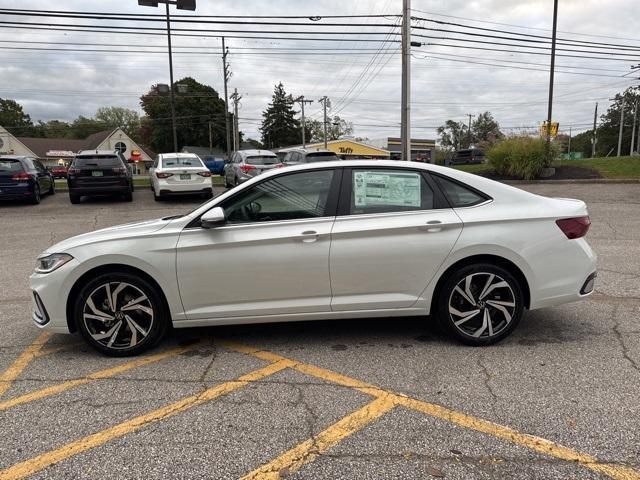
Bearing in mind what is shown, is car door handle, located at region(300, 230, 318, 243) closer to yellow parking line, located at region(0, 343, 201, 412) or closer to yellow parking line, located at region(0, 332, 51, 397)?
yellow parking line, located at region(0, 343, 201, 412)

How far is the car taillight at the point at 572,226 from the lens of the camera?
4.09 meters

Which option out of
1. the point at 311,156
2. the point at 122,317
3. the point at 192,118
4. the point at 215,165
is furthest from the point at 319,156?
the point at 192,118

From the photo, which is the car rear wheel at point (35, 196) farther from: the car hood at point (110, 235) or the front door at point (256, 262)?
the front door at point (256, 262)

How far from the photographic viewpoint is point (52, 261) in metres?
3.96

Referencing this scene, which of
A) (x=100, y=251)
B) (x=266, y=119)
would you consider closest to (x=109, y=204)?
(x=100, y=251)

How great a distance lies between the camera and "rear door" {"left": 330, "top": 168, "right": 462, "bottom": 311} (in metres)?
3.97

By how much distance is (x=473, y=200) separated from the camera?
13.8ft

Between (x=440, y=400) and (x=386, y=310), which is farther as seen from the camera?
(x=386, y=310)

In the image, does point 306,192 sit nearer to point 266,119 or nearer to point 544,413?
point 544,413

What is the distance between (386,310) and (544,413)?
1394 millimetres

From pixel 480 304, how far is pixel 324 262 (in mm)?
1329

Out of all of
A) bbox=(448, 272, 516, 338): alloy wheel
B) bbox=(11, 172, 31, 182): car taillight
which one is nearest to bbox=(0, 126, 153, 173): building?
bbox=(11, 172, 31, 182): car taillight

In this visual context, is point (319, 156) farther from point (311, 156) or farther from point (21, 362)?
point (21, 362)

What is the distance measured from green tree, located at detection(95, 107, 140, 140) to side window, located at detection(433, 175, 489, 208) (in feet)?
395
